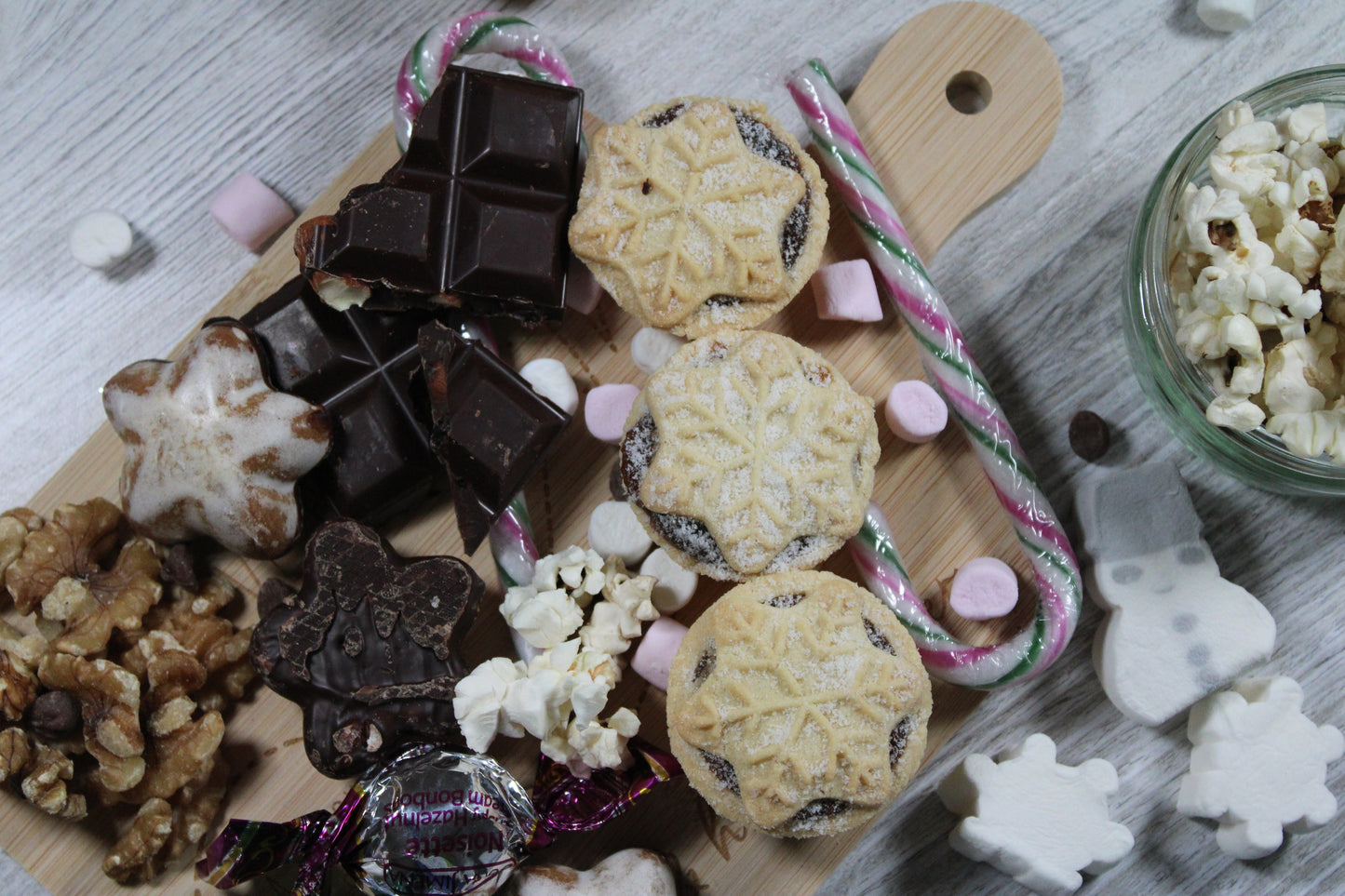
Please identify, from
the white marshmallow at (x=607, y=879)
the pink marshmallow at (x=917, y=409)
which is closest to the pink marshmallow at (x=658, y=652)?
the white marshmallow at (x=607, y=879)

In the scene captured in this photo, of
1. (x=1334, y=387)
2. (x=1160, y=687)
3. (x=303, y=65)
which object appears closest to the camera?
(x=1334, y=387)

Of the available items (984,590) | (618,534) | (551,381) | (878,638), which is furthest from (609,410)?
(984,590)

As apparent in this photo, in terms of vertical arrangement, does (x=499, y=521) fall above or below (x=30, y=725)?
below

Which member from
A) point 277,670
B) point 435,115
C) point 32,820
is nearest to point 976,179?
point 435,115

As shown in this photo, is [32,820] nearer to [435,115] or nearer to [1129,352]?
[435,115]

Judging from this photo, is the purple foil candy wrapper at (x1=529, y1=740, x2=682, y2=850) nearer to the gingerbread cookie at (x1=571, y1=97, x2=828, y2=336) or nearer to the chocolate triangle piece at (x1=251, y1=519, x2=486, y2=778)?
the chocolate triangle piece at (x1=251, y1=519, x2=486, y2=778)

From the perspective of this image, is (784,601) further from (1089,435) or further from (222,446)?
(222,446)
